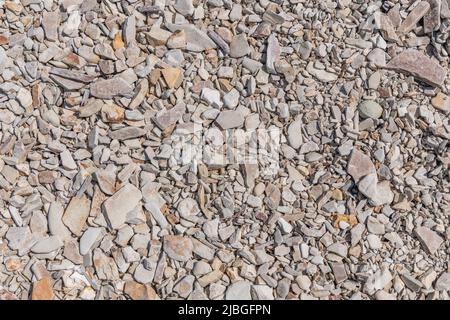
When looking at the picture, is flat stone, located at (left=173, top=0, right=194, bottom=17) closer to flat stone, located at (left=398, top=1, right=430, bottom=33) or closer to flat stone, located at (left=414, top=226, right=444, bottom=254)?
flat stone, located at (left=398, top=1, right=430, bottom=33)

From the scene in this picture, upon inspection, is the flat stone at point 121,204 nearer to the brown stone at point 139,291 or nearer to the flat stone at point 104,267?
the flat stone at point 104,267

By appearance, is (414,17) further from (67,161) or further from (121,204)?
(67,161)

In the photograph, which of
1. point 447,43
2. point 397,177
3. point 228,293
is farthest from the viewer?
point 447,43

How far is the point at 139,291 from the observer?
2490mm

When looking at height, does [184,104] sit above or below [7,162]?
above

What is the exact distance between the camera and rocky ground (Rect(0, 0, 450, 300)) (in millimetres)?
2549

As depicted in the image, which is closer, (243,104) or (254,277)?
(254,277)

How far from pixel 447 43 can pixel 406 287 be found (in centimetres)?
136

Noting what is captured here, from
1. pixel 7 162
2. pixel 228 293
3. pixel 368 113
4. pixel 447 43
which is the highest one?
pixel 447 43

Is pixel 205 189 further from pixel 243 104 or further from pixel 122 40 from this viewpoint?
pixel 122 40

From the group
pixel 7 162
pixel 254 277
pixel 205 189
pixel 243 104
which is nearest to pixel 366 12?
pixel 243 104

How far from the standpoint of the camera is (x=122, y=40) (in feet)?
9.36

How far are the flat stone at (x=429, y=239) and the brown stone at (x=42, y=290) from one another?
1812 millimetres

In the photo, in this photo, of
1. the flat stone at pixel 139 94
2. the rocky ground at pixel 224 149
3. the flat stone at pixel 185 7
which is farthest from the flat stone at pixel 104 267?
the flat stone at pixel 185 7
